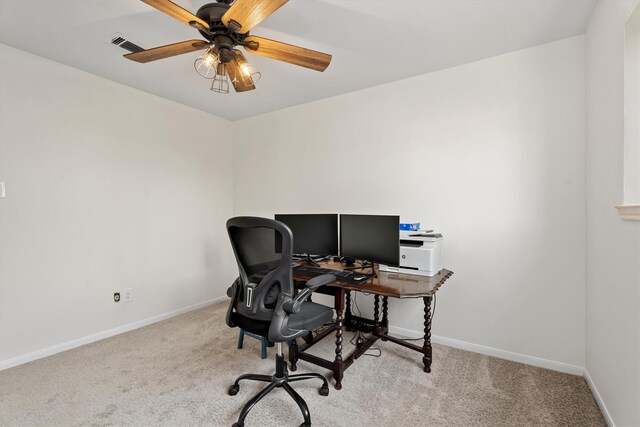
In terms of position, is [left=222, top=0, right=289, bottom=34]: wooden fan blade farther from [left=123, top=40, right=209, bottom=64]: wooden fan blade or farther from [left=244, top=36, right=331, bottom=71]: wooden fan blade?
[left=123, top=40, right=209, bottom=64]: wooden fan blade

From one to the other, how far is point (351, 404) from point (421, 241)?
1275 mm

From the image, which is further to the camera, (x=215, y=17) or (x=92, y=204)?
(x=92, y=204)

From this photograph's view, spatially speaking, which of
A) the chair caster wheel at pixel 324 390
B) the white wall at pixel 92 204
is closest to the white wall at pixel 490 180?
the chair caster wheel at pixel 324 390

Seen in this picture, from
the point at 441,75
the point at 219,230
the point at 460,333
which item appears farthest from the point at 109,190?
the point at 460,333

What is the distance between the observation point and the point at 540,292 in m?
2.26

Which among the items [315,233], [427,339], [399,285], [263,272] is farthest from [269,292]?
[427,339]

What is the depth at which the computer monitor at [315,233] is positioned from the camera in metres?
2.73

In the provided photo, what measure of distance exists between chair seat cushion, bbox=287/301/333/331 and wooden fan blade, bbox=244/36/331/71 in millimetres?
1533

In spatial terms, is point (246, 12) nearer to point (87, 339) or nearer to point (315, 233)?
point (315, 233)

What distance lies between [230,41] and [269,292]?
1416 millimetres

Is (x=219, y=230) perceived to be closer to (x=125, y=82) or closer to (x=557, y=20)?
(x=125, y=82)

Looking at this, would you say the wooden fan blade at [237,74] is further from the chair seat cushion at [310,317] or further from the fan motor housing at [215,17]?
the chair seat cushion at [310,317]

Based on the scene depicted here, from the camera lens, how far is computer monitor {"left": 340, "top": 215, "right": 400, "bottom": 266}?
2248 mm

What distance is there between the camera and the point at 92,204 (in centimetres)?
278
